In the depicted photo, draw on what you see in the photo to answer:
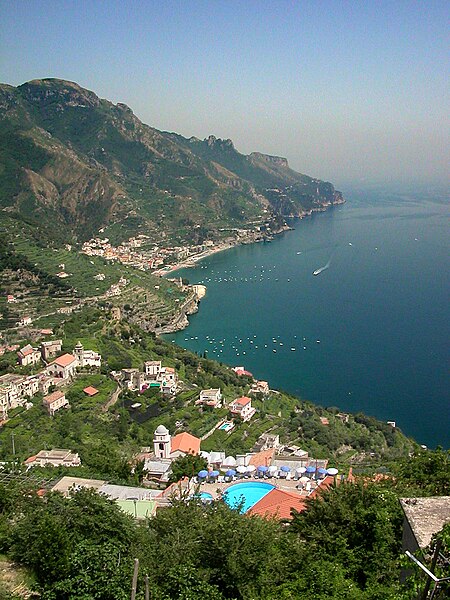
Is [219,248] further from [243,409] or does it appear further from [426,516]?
[426,516]

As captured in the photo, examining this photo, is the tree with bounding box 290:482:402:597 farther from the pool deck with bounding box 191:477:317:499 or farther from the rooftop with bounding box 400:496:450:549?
the pool deck with bounding box 191:477:317:499

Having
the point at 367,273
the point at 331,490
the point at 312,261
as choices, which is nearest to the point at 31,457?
the point at 331,490

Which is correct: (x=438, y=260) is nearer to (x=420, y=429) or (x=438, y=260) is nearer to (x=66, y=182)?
(x=420, y=429)

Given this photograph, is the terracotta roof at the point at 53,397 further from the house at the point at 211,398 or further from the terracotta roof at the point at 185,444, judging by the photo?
the house at the point at 211,398

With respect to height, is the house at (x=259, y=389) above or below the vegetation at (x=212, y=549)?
below

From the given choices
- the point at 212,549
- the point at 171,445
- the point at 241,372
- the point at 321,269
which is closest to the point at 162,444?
the point at 171,445

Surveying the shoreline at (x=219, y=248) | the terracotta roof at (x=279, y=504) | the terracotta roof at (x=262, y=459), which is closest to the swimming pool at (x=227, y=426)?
the terracotta roof at (x=262, y=459)

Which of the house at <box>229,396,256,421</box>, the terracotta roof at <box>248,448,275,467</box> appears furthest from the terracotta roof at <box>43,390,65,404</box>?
the terracotta roof at <box>248,448,275,467</box>
